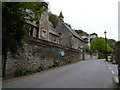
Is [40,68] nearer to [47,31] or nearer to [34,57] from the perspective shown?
[34,57]

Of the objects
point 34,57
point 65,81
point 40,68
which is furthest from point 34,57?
point 65,81

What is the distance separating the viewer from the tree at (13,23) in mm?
8523

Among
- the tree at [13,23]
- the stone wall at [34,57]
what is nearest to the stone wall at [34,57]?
the stone wall at [34,57]

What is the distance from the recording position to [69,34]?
36.9 meters

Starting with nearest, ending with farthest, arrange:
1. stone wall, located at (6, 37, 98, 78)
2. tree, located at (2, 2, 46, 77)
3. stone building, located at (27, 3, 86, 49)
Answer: tree, located at (2, 2, 46, 77) < stone wall, located at (6, 37, 98, 78) < stone building, located at (27, 3, 86, 49)

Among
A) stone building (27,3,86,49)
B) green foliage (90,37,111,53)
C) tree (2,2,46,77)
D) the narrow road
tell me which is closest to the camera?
the narrow road

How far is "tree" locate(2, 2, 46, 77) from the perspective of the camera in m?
8.52

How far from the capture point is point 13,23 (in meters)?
9.07

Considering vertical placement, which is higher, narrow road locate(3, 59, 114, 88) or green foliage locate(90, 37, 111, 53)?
green foliage locate(90, 37, 111, 53)

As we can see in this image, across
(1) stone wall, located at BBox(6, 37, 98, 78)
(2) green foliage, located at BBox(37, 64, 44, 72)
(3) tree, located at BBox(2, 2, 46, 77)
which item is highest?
(3) tree, located at BBox(2, 2, 46, 77)

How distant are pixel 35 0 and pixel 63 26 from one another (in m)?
29.0

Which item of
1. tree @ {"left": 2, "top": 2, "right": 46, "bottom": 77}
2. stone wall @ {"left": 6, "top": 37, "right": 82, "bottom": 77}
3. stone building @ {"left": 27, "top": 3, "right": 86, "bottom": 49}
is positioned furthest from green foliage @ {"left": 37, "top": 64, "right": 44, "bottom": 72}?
stone building @ {"left": 27, "top": 3, "right": 86, "bottom": 49}

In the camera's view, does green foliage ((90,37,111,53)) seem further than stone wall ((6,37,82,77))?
Yes

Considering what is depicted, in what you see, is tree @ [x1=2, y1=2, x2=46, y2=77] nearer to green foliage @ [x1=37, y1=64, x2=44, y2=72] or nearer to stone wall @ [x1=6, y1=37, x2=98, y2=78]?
stone wall @ [x1=6, y1=37, x2=98, y2=78]
